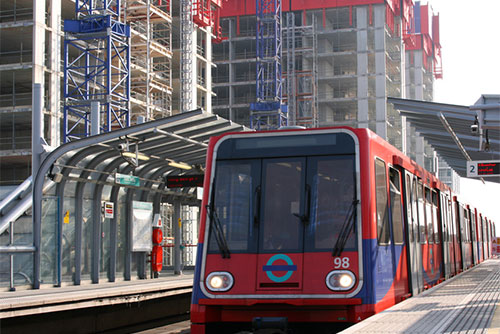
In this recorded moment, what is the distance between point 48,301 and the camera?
12.3m

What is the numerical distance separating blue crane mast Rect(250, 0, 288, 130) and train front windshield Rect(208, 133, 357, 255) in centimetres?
5230

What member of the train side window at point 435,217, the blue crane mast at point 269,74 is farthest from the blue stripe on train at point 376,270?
the blue crane mast at point 269,74

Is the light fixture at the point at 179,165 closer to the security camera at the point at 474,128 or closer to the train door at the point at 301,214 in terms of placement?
the security camera at the point at 474,128

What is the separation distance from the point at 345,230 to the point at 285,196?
32.9 inches

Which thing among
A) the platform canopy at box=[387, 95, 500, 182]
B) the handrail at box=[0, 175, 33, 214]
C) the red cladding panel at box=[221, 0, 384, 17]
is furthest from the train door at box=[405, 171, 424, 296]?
the red cladding panel at box=[221, 0, 384, 17]

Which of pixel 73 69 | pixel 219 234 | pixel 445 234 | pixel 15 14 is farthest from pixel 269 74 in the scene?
pixel 219 234

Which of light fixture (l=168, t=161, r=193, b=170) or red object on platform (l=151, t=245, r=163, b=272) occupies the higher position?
light fixture (l=168, t=161, r=193, b=170)

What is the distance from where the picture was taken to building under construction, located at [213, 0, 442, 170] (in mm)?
72188

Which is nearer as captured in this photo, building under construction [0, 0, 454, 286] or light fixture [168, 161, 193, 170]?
building under construction [0, 0, 454, 286]

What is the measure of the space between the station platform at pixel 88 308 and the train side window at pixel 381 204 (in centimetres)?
576

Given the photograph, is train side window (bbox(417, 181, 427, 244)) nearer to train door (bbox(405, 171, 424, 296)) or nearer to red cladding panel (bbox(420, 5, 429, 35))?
train door (bbox(405, 171, 424, 296))

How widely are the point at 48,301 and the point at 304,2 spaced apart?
6554 centimetres

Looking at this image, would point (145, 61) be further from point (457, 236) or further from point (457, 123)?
point (457, 236)

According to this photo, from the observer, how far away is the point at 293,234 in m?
9.08
